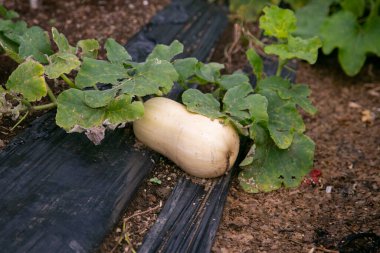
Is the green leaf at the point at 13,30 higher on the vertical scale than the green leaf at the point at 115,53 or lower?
higher

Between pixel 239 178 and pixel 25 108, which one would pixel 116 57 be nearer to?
pixel 25 108

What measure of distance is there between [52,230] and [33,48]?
87cm

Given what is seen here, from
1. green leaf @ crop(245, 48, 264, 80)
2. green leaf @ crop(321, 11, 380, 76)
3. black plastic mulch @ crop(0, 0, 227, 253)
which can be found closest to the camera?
black plastic mulch @ crop(0, 0, 227, 253)

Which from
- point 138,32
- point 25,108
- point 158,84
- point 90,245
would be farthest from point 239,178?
point 138,32

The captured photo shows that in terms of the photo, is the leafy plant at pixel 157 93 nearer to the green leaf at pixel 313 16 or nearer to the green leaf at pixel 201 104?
the green leaf at pixel 201 104

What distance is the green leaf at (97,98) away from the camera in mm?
1784

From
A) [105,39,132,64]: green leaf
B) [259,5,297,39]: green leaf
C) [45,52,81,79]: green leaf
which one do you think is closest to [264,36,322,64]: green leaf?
[259,5,297,39]: green leaf

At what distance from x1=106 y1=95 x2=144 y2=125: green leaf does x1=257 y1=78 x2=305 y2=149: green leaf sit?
608 millimetres

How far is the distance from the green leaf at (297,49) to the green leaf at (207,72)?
0.27m

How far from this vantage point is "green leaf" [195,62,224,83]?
7.06 feet

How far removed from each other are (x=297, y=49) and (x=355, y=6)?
1188 mm

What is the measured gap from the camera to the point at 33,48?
2002 mm

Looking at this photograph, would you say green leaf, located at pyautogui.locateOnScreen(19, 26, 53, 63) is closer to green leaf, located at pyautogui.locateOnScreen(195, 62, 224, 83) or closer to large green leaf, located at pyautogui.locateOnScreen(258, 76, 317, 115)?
green leaf, located at pyautogui.locateOnScreen(195, 62, 224, 83)

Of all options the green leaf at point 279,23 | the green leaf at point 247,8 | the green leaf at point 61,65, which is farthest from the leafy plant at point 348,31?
the green leaf at point 61,65
